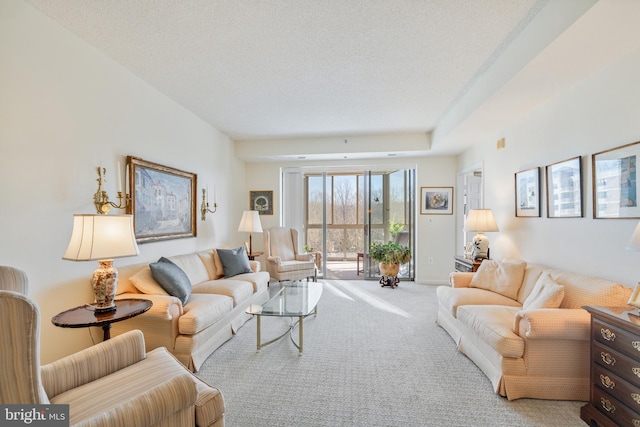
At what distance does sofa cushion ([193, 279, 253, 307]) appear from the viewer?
3175 millimetres

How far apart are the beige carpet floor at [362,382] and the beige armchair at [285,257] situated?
1.40 m

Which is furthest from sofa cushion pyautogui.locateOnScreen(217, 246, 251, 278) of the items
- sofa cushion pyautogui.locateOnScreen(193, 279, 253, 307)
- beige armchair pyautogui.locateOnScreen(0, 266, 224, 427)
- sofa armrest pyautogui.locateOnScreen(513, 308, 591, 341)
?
sofa armrest pyautogui.locateOnScreen(513, 308, 591, 341)

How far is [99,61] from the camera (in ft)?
8.31

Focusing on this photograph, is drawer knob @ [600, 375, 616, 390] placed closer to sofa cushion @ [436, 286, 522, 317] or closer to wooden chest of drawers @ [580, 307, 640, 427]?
wooden chest of drawers @ [580, 307, 640, 427]

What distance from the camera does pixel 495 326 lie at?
86.3 inches

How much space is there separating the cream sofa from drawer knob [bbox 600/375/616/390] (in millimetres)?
2756

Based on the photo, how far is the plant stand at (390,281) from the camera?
17.3 ft

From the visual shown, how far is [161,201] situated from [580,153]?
165 inches

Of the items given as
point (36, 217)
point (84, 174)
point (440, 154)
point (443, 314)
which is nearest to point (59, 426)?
point (36, 217)

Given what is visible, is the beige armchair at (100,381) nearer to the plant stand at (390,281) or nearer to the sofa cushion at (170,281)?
the sofa cushion at (170,281)

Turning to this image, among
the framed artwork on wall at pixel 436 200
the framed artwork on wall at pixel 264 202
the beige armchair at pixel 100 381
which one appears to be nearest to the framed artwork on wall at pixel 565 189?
the framed artwork on wall at pixel 436 200

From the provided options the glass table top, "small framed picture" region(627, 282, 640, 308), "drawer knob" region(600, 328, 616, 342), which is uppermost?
→ "small framed picture" region(627, 282, 640, 308)

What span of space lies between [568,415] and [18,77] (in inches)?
166

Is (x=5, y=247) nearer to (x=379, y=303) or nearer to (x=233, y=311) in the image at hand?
(x=233, y=311)
